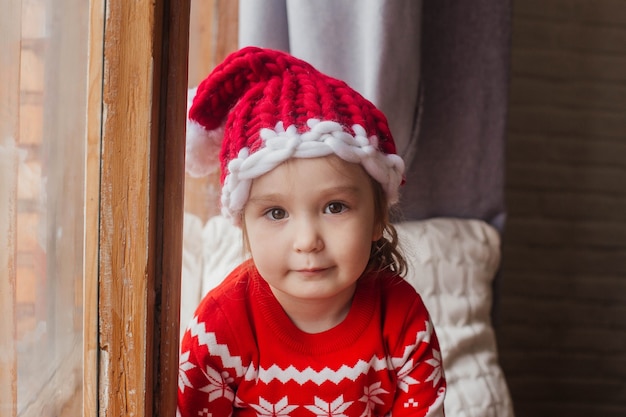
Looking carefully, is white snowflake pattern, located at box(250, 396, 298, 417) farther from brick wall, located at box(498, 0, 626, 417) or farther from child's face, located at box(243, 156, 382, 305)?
brick wall, located at box(498, 0, 626, 417)

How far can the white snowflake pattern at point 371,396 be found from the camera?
0.95 m

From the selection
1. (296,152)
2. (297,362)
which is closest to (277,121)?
(296,152)

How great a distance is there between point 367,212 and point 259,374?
25 centimetres

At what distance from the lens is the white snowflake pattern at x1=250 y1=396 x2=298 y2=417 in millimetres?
935

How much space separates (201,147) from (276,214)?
0.53 feet

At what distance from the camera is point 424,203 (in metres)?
1.53

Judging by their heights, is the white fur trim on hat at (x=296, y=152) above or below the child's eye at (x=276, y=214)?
above

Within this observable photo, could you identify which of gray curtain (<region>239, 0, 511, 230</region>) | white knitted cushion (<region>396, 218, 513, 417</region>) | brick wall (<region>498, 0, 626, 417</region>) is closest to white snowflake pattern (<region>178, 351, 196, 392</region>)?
white knitted cushion (<region>396, 218, 513, 417</region>)

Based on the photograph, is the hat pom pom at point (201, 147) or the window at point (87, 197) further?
the hat pom pom at point (201, 147)

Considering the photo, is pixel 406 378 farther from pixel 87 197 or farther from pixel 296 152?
pixel 87 197

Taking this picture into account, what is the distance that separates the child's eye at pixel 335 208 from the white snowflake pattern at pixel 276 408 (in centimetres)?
26

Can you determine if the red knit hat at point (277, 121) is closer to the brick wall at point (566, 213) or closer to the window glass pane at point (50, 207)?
the window glass pane at point (50, 207)

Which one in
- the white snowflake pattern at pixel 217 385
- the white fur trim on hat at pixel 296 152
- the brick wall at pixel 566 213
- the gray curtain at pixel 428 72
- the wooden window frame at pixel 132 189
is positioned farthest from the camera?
the brick wall at pixel 566 213

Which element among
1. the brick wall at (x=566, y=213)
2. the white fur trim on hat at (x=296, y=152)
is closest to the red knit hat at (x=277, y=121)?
the white fur trim on hat at (x=296, y=152)
